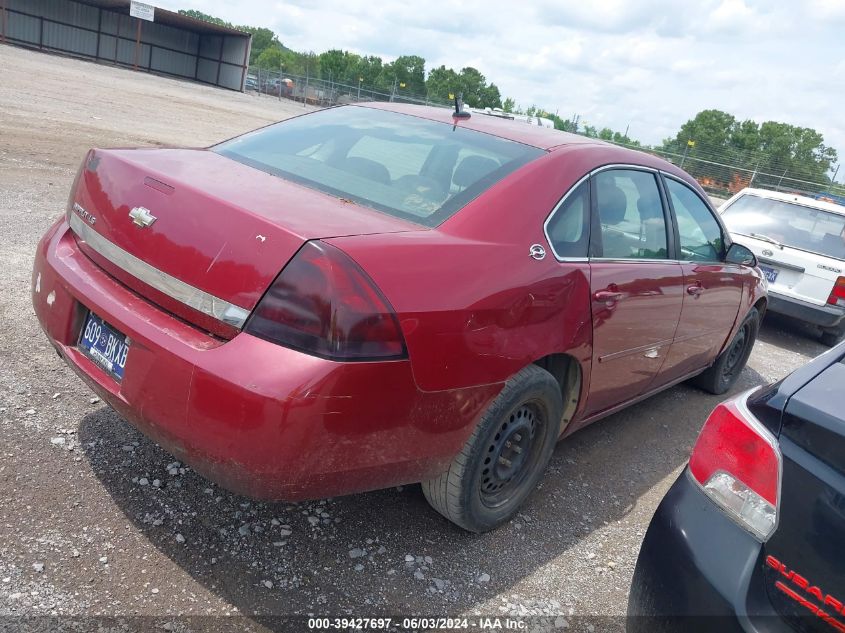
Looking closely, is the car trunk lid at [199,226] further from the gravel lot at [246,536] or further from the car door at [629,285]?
the car door at [629,285]

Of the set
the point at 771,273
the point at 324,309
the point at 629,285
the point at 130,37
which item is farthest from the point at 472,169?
the point at 130,37

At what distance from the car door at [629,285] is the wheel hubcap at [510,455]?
1.40 feet

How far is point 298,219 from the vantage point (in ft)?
7.37

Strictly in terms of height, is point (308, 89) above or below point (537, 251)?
below

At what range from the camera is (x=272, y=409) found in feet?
6.61

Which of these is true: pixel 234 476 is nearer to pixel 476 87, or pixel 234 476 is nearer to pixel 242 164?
pixel 242 164

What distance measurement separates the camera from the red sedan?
2070 millimetres

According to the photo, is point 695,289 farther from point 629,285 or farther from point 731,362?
point 731,362

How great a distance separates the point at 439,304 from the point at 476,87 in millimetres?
79548

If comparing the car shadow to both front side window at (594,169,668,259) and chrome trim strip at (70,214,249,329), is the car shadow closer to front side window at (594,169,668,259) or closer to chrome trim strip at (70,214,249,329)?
chrome trim strip at (70,214,249,329)

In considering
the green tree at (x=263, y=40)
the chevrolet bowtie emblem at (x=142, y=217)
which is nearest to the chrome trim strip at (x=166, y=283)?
the chevrolet bowtie emblem at (x=142, y=217)

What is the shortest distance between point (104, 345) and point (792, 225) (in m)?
7.53

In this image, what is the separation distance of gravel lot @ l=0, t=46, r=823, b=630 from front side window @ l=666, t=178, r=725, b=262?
125 cm

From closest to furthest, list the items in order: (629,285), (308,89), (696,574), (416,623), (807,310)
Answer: (696,574), (416,623), (629,285), (807,310), (308,89)
